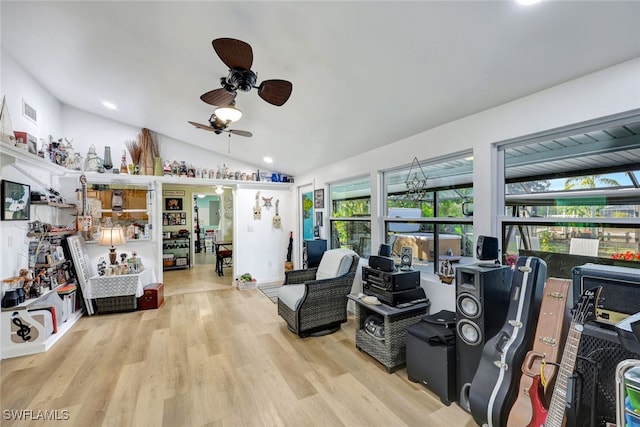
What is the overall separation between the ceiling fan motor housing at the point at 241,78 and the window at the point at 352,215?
238 centimetres

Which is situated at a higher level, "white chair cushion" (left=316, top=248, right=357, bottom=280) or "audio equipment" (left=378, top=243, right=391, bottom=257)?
"audio equipment" (left=378, top=243, right=391, bottom=257)

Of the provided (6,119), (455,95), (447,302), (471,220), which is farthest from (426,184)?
(6,119)

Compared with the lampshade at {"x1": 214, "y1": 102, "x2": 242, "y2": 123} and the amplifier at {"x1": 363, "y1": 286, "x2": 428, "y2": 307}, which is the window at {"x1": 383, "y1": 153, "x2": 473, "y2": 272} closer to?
the amplifier at {"x1": 363, "y1": 286, "x2": 428, "y2": 307}

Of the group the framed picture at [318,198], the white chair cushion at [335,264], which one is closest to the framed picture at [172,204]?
the framed picture at [318,198]

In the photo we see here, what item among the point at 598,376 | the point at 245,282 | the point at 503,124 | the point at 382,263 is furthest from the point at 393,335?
the point at 245,282

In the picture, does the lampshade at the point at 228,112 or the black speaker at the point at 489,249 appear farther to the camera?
the lampshade at the point at 228,112

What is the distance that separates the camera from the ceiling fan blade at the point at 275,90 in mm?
1877

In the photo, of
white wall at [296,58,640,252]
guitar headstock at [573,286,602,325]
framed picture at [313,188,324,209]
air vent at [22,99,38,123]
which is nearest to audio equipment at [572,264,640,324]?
guitar headstock at [573,286,602,325]

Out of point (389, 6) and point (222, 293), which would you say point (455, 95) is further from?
point (222, 293)

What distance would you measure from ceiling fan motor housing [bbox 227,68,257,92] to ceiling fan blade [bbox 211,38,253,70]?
4 centimetres

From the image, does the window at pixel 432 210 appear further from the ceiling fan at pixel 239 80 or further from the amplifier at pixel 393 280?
the ceiling fan at pixel 239 80

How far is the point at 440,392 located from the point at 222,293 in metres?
4.03

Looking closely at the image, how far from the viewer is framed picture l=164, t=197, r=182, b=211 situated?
721 cm

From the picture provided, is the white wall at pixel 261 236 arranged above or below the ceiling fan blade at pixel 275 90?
below
